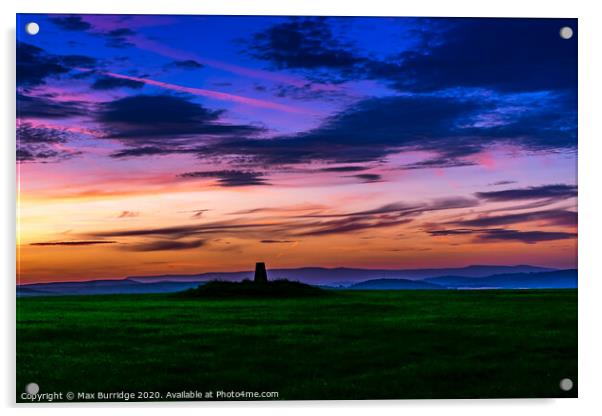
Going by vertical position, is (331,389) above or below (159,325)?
below

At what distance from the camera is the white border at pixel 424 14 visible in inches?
327

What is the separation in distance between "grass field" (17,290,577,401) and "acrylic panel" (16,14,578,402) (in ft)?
0.09

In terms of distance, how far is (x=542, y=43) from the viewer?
883 centimetres

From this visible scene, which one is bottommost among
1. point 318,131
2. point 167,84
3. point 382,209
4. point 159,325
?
point 159,325

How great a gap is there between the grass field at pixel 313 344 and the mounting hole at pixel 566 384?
3.3 inches

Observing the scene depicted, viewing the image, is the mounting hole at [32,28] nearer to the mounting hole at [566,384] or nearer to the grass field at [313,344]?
the grass field at [313,344]

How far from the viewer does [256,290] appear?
8.80m

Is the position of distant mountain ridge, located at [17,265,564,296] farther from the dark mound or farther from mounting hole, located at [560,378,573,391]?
mounting hole, located at [560,378,573,391]

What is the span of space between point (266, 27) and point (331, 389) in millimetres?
4416

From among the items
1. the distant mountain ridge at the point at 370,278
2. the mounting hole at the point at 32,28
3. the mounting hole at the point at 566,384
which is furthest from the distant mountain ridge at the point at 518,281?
the mounting hole at the point at 32,28

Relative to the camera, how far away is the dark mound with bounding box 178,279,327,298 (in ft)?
28.8

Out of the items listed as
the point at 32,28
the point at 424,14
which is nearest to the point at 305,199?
the point at 424,14
